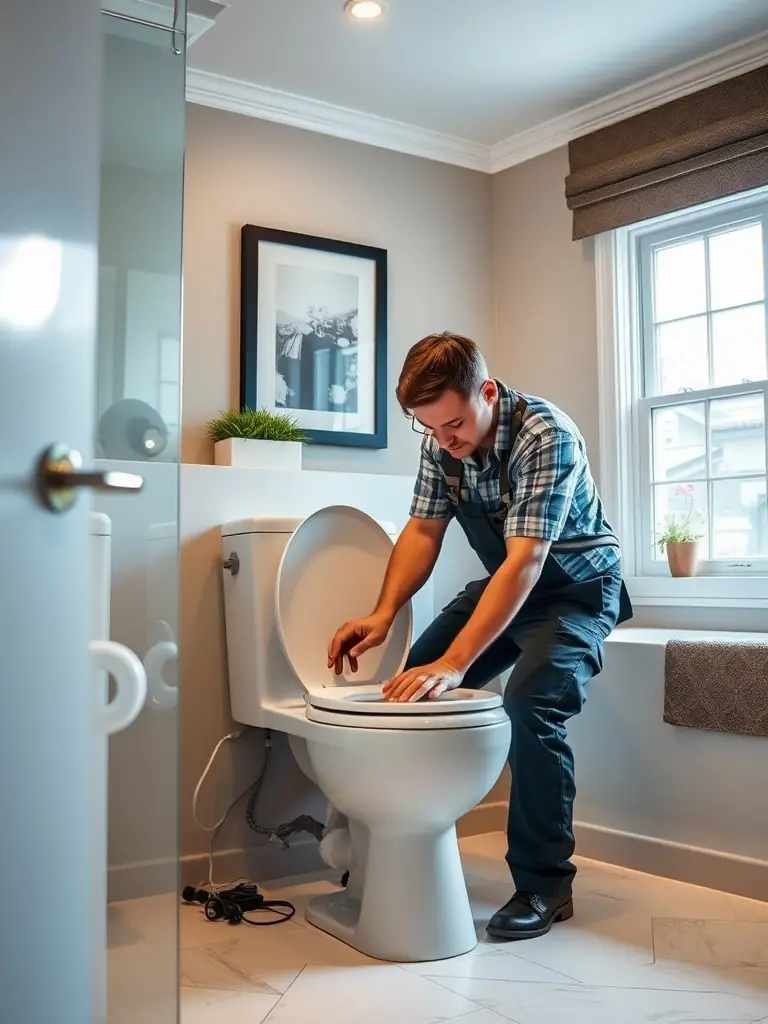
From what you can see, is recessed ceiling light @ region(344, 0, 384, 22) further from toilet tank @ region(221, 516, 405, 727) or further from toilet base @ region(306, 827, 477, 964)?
toilet base @ region(306, 827, 477, 964)

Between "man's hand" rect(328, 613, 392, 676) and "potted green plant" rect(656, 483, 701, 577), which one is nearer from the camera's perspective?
"man's hand" rect(328, 613, 392, 676)

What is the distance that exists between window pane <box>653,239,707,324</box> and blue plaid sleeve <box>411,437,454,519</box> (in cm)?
110

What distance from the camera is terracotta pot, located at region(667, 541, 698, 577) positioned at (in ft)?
→ 9.93

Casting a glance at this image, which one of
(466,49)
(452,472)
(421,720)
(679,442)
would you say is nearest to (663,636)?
(679,442)

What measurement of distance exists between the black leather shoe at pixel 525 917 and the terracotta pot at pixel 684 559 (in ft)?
3.59

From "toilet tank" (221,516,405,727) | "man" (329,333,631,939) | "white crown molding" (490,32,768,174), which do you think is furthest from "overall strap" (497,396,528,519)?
"white crown molding" (490,32,768,174)

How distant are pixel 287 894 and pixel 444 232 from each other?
2114mm

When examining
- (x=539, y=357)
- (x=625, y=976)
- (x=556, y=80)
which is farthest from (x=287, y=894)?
(x=556, y=80)

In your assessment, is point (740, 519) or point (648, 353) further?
point (648, 353)

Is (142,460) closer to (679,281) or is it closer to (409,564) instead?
(409,564)

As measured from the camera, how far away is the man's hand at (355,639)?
2488 mm

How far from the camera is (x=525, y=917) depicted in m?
2.23

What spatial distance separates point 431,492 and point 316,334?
0.81 meters

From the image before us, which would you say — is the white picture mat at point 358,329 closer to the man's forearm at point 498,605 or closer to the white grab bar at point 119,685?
the man's forearm at point 498,605
